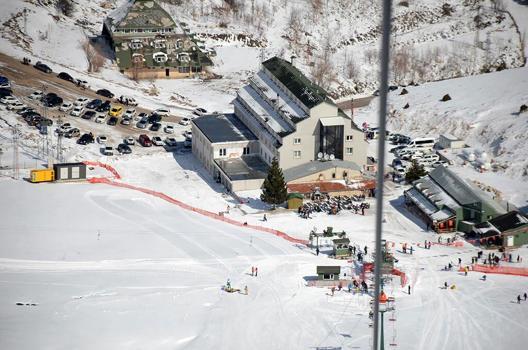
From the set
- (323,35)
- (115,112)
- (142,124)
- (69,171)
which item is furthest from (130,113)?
(323,35)

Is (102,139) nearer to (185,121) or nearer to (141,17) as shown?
(185,121)

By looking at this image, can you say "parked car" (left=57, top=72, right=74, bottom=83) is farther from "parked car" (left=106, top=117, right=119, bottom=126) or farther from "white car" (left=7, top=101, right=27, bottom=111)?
"parked car" (left=106, top=117, right=119, bottom=126)

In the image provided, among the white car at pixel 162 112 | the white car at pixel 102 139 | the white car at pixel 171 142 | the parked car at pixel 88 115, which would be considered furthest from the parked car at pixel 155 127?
the white car at pixel 102 139

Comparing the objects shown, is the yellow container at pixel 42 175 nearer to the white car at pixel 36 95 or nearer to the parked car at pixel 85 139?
the parked car at pixel 85 139

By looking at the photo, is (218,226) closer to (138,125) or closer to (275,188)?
(275,188)

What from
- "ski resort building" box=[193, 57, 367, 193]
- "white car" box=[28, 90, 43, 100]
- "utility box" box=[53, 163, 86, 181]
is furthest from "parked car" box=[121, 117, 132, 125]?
"utility box" box=[53, 163, 86, 181]

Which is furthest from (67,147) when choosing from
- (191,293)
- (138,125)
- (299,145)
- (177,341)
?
(177,341)

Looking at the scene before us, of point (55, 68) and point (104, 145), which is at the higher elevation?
point (55, 68)
